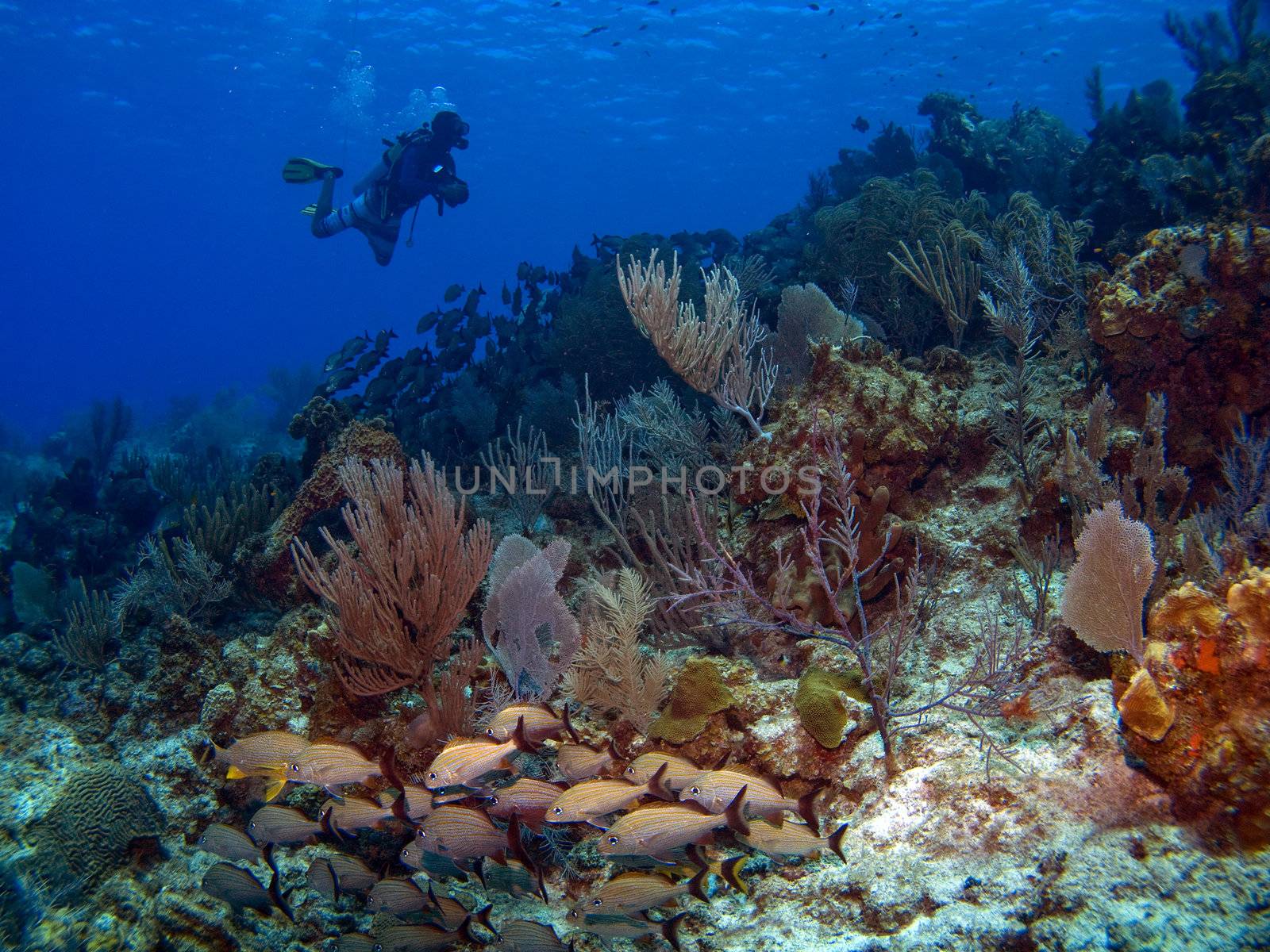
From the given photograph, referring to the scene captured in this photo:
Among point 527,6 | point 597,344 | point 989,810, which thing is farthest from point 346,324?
point 989,810

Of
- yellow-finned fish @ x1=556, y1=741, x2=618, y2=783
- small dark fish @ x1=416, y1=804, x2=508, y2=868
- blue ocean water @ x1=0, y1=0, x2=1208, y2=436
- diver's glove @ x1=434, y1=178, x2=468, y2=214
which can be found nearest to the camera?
small dark fish @ x1=416, y1=804, x2=508, y2=868

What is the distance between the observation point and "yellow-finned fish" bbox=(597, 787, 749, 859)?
2393mm

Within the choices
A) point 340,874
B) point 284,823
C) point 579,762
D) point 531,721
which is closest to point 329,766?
point 284,823

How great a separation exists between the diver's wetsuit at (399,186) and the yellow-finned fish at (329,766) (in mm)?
10212

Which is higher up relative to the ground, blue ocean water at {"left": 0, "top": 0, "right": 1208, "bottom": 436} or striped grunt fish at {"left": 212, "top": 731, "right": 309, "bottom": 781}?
blue ocean water at {"left": 0, "top": 0, "right": 1208, "bottom": 436}

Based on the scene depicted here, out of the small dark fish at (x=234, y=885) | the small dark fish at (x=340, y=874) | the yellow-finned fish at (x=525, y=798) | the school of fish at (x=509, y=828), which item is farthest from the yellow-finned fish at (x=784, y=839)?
the small dark fish at (x=234, y=885)

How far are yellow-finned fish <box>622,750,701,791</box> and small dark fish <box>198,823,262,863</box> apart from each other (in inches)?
77.1

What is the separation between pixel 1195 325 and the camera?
173 inches

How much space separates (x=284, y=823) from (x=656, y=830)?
6.16ft

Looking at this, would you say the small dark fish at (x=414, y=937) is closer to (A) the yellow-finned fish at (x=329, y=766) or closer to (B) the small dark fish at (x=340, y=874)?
(B) the small dark fish at (x=340, y=874)

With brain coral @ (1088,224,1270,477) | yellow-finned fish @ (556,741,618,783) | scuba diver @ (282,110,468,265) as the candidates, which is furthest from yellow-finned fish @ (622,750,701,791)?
scuba diver @ (282,110,468,265)

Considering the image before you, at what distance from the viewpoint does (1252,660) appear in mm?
2225

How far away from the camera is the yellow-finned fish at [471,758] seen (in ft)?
8.86

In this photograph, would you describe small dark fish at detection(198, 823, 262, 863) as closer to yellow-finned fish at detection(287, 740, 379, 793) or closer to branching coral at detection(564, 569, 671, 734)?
yellow-finned fish at detection(287, 740, 379, 793)
